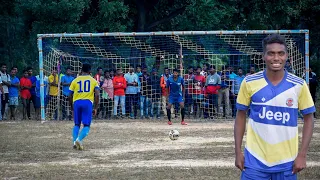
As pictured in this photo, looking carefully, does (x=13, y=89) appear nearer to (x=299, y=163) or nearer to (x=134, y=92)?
(x=134, y=92)

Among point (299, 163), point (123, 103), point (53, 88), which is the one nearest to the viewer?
point (299, 163)

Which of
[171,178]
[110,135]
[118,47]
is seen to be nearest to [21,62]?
[118,47]

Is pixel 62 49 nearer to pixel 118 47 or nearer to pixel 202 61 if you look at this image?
pixel 118 47

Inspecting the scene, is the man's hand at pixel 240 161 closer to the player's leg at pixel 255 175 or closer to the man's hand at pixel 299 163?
the player's leg at pixel 255 175

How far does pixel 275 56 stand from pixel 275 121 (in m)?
0.55

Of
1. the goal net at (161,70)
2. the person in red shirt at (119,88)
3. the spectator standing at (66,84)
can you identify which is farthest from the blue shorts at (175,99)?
the spectator standing at (66,84)

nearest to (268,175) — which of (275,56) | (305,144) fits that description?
(305,144)

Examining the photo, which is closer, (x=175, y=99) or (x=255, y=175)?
(x=255, y=175)

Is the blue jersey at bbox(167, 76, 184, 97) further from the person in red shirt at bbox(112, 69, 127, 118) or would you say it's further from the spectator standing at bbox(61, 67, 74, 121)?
the spectator standing at bbox(61, 67, 74, 121)

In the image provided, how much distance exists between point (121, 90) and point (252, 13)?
387 inches

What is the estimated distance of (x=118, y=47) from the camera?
1268 inches

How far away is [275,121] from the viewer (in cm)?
642

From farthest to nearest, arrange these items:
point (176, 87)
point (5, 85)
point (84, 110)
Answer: point (5, 85), point (176, 87), point (84, 110)

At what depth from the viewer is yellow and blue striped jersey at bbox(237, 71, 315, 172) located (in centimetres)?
641
